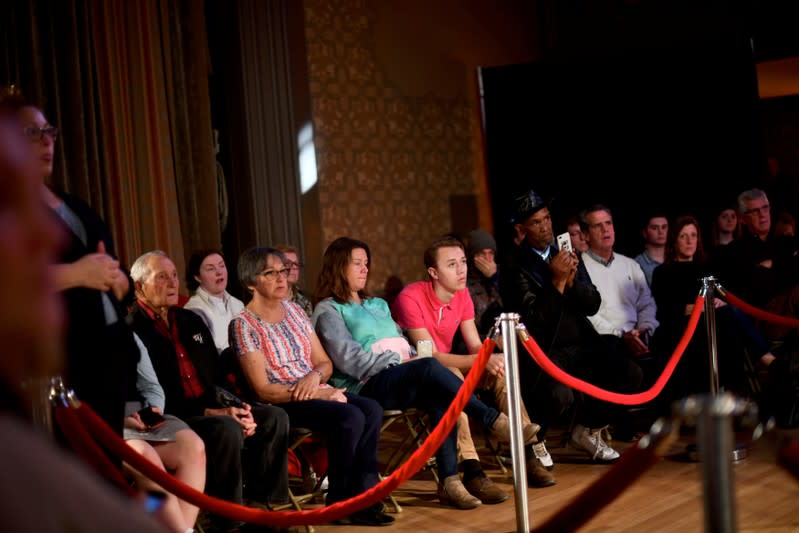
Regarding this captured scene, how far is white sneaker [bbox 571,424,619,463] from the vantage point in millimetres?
5008

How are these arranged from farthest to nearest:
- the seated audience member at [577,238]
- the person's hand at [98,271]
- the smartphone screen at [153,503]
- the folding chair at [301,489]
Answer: the seated audience member at [577,238] < the folding chair at [301,489] < the person's hand at [98,271] < the smartphone screen at [153,503]

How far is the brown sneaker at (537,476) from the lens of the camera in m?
4.58

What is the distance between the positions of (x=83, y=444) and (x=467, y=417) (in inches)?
97.0

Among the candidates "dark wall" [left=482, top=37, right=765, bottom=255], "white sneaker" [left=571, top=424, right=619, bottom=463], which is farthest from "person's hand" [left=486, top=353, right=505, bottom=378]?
"dark wall" [left=482, top=37, right=765, bottom=255]

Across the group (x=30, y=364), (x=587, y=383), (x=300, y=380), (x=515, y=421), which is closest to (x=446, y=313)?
(x=300, y=380)

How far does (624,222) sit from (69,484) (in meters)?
7.28

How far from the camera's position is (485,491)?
4367 mm

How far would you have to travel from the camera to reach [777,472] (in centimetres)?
450

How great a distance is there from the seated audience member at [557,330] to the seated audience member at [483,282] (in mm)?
457

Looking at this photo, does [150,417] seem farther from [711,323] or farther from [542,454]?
[711,323]

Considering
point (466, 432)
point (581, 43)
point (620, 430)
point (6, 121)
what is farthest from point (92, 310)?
point (581, 43)

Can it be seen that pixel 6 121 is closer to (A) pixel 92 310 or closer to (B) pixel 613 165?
(A) pixel 92 310

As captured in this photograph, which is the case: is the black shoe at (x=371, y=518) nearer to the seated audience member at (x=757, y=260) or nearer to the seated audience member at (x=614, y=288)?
the seated audience member at (x=614, y=288)

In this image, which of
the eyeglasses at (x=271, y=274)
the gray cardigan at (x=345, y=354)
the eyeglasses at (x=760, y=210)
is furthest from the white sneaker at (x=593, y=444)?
the eyeglasses at (x=760, y=210)
